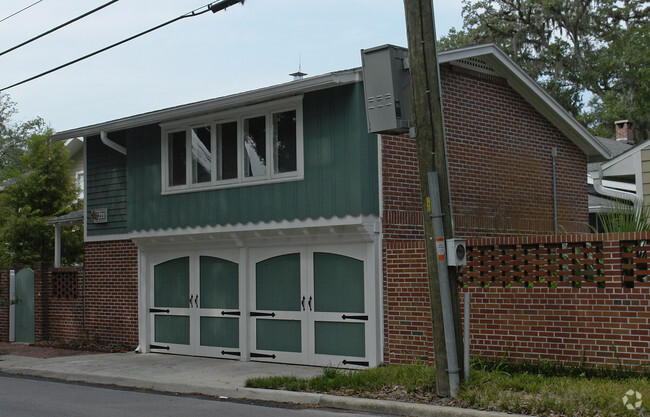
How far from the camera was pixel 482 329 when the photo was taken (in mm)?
11211

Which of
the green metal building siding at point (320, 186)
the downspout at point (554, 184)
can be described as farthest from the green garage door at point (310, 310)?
the downspout at point (554, 184)

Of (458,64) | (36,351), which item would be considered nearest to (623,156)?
(458,64)

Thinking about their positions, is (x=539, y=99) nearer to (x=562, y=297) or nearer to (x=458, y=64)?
(x=458, y=64)

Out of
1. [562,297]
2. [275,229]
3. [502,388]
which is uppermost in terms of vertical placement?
[275,229]

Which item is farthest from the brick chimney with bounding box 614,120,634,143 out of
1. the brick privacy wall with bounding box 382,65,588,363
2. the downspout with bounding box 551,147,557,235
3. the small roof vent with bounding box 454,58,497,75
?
the small roof vent with bounding box 454,58,497,75

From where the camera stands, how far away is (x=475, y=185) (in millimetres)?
14148

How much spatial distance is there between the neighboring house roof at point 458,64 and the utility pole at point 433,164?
3114mm

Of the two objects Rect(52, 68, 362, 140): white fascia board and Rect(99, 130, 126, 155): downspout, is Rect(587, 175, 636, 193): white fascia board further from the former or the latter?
Rect(99, 130, 126, 155): downspout

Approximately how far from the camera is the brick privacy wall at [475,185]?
12.2m

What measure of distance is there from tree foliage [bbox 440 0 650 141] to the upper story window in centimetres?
2383

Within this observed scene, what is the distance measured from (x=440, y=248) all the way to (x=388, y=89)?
212cm

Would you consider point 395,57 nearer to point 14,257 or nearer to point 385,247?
point 385,247

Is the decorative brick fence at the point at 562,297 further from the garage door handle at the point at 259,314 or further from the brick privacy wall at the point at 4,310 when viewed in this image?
the brick privacy wall at the point at 4,310

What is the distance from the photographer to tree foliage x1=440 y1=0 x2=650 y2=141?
36469 mm
